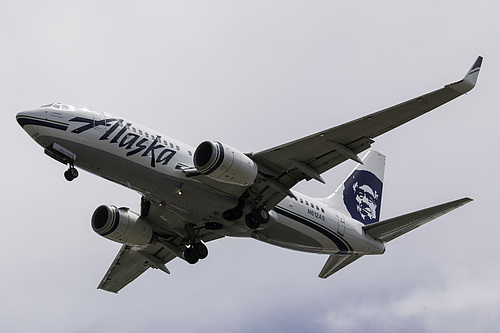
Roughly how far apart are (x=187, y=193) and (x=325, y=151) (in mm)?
5710

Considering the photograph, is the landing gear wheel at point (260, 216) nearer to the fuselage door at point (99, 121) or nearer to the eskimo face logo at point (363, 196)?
the fuselage door at point (99, 121)

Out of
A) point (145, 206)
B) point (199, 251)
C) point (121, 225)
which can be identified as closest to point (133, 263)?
point (121, 225)

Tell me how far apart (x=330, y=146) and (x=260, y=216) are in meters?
4.39

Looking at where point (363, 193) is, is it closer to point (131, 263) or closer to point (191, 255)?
point (191, 255)

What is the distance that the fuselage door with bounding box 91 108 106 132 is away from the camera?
1237 inches

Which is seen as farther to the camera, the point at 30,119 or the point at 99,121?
the point at 99,121

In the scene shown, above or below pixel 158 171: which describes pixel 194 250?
below

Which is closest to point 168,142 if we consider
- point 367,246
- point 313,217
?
point 313,217

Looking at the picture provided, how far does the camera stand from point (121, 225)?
3666 cm

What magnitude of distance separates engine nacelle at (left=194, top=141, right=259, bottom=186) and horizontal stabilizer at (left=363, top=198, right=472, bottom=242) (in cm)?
823

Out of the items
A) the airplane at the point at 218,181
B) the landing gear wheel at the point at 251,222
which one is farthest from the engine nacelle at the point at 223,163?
the landing gear wheel at the point at 251,222

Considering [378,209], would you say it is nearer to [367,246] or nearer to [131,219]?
[367,246]

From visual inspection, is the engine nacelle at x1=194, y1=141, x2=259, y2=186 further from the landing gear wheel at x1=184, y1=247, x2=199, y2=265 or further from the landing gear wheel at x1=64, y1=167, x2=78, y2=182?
the landing gear wheel at x1=184, y1=247, x2=199, y2=265

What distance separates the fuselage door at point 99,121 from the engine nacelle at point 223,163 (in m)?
3.67
